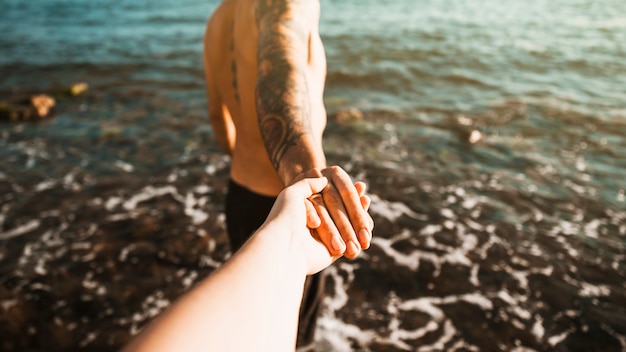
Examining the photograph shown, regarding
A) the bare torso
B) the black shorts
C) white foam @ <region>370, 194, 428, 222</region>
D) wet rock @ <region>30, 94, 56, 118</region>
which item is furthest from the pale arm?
wet rock @ <region>30, 94, 56, 118</region>

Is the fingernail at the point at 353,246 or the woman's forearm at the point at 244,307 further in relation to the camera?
the fingernail at the point at 353,246

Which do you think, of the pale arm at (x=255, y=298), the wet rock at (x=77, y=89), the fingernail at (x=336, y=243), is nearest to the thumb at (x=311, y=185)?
the pale arm at (x=255, y=298)

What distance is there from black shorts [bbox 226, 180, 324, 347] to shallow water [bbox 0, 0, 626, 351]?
42.7 inches

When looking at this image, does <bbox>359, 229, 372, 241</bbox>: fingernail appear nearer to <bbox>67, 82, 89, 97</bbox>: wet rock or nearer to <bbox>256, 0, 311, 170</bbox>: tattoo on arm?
<bbox>256, 0, 311, 170</bbox>: tattoo on arm

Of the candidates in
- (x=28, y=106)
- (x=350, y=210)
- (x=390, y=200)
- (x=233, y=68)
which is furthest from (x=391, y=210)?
(x=28, y=106)

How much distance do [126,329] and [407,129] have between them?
5402 mm

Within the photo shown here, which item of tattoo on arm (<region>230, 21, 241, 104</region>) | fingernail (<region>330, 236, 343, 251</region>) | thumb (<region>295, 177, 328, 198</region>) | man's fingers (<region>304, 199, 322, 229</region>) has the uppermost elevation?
tattoo on arm (<region>230, 21, 241, 104</region>)

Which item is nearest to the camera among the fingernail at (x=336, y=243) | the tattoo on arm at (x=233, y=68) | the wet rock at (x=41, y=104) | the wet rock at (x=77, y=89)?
the fingernail at (x=336, y=243)

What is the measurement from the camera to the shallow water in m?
3.66

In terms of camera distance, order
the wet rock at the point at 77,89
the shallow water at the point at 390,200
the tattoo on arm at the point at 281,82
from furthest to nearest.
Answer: the wet rock at the point at 77,89 → the shallow water at the point at 390,200 → the tattoo on arm at the point at 281,82

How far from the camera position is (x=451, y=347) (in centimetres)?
343

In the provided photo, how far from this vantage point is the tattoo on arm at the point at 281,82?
1.71m

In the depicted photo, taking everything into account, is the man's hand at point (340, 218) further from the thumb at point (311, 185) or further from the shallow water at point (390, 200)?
the shallow water at point (390, 200)

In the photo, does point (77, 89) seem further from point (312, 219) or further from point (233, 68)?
point (312, 219)
